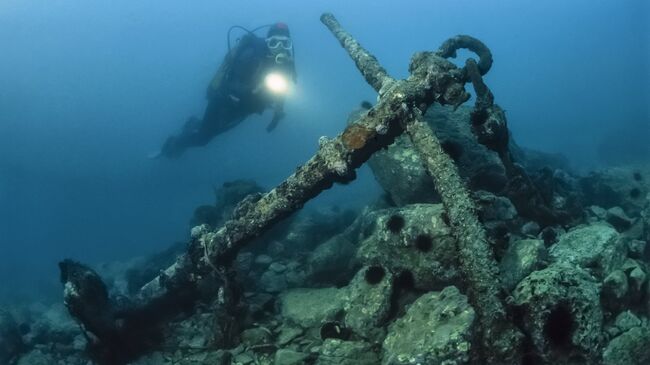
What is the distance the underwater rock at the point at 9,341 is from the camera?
28.9 ft

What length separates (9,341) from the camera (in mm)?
9016

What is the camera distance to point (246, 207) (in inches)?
266

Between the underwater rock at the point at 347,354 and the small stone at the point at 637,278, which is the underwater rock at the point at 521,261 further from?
the underwater rock at the point at 347,354

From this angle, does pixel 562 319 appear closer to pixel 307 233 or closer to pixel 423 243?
pixel 423 243

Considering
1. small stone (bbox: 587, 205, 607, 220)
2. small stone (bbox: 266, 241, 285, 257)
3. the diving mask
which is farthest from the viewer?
the diving mask

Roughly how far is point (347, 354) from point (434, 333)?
136 centimetres

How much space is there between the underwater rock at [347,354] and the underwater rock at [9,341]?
7748 millimetres

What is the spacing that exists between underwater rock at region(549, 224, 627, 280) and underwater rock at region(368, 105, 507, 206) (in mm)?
2358

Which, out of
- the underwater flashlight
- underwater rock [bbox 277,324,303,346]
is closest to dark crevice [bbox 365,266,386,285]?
underwater rock [bbox 277,324,303,346]

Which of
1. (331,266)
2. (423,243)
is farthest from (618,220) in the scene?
(331,266)

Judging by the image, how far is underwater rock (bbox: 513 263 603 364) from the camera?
11.8 feet

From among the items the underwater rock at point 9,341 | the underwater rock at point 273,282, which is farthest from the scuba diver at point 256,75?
the underwater rock at point 9,341

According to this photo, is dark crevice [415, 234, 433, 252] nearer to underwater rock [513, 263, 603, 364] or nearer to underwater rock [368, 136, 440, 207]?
underwater rock [513, 263, 603, 364]

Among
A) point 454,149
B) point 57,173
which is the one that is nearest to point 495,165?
point 454,149
